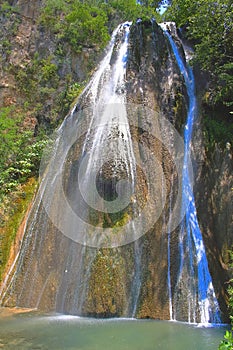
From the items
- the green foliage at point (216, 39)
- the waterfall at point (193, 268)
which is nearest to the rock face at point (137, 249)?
the waterfall at point (193, 268)

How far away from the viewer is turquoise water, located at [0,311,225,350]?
6.86 meters

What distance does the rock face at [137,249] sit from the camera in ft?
31.1


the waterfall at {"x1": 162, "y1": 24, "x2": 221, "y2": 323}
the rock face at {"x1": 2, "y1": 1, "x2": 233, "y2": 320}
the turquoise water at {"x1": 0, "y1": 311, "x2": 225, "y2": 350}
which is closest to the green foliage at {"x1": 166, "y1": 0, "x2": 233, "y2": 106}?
the rock face at {"x1": 2, "y1": 1, "x2": 233, "y2": 320}

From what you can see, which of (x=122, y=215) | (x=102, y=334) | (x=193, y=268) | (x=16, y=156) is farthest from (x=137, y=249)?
(x=16, y=156)

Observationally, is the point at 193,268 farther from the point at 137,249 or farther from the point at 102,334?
the point at 102,334

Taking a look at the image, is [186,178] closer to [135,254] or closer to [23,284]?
[135,254]

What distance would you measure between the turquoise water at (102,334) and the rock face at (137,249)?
0.69 m

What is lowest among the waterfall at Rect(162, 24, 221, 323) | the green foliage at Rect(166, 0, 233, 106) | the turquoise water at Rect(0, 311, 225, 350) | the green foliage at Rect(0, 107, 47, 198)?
the turquoise water at Rect(0, 311, 225, 350)

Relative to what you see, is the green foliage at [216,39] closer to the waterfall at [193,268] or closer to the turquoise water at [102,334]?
the waterfall at [193,268]

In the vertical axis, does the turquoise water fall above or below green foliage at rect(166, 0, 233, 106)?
below

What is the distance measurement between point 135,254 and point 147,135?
3.82m

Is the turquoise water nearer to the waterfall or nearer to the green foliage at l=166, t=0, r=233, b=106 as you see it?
the waterfall

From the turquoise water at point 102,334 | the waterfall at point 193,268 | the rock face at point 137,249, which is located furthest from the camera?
the rock face at point 137,249

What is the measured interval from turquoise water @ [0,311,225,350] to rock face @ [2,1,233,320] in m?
0.69
